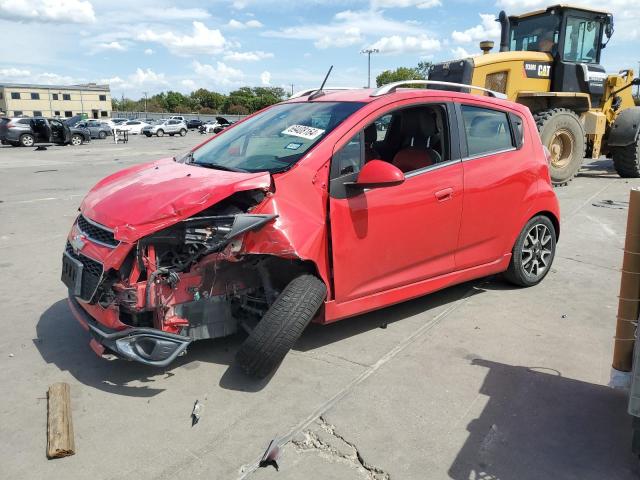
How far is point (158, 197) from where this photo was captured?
10.7 feet

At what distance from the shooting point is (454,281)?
4.44 m

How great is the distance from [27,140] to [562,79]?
90.2ft

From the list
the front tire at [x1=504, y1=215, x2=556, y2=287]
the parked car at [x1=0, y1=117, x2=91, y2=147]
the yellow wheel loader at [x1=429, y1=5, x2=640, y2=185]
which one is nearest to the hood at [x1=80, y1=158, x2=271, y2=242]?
the front tire at [x1=504, y1=215, x2=556, y2=287]

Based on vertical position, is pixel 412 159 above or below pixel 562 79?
below

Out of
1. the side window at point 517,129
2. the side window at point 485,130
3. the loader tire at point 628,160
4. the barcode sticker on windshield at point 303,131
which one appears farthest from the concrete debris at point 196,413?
the loader tire at point 628,160

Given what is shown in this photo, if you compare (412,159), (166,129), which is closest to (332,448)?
(412,159)

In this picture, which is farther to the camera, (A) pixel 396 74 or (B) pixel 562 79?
(A) pixel 396 74

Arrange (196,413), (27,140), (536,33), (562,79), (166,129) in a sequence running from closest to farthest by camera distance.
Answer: (196,413) < (562,79) < (536,33) < (27,140) < (166,129)

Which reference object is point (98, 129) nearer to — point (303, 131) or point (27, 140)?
point (27, 140)

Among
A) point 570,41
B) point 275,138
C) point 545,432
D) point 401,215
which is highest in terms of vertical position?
point 570,41

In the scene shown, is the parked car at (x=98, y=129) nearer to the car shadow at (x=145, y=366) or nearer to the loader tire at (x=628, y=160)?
the loader tire at (x=628, y=160)

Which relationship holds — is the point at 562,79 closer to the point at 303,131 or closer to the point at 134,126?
the point at 303,131

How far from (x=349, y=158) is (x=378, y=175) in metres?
0.34

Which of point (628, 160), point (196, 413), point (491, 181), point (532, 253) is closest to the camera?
point (196, 413)
